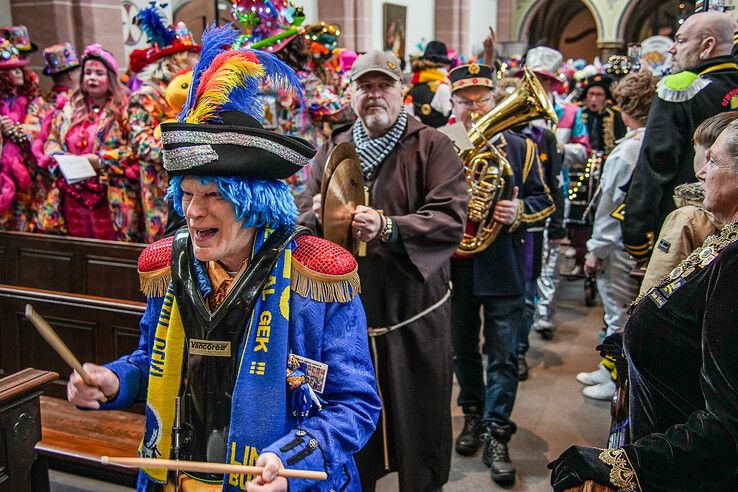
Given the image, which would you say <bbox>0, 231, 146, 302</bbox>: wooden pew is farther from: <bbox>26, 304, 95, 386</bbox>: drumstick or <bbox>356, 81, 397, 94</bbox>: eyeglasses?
<bbox>26, 304, 95, 386</bbox>: drumstick

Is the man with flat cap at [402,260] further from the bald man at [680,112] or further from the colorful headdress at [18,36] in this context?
the colorful headdress at [18,36]

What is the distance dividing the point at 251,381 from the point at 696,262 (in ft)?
3.70

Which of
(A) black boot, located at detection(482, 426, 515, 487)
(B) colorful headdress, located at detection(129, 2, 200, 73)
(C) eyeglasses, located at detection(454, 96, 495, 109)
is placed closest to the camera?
(A) black boot, located at detection(482, 426, 515, 487)

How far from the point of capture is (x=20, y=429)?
7.80 feet

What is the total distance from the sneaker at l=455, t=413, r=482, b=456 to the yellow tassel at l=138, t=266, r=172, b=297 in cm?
244

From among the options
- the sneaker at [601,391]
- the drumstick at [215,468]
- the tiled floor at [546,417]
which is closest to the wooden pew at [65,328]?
the tiled floor at [546,417]

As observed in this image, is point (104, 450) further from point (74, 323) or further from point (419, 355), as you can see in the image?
point (419, 355)

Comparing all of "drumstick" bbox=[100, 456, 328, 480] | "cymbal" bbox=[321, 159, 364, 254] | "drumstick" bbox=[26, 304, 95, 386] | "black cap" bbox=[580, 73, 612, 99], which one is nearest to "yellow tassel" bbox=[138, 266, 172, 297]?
"drumstick" bbox=[26, 304, 95, 386]

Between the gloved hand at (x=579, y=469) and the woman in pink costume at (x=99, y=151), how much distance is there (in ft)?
12.4

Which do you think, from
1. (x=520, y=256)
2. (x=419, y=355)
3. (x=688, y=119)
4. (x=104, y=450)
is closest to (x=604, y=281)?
(x=520, y=256)

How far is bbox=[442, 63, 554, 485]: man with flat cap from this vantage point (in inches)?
140

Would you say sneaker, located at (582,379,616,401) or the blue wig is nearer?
the blue wig

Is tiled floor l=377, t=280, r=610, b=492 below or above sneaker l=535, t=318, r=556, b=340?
below

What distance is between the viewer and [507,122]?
141 inches
